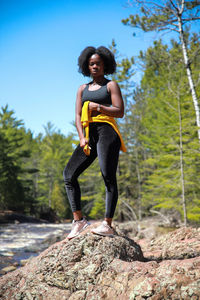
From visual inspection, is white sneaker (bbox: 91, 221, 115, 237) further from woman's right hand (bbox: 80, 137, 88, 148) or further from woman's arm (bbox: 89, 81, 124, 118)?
woman's arm (bbox: 89, 81, 124, 118)

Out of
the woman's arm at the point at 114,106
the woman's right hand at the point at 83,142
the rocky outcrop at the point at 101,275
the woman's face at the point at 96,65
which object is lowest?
the rocky outcrop at the point at 101,275

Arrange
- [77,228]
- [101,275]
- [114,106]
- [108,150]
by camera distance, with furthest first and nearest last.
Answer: [77,228] → [114,106] → [108,150] → [101,275]

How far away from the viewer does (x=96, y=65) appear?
3068mm

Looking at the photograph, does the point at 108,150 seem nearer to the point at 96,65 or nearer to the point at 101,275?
the point at 96,65

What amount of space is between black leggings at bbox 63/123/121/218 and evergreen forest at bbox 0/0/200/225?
6.16 metres

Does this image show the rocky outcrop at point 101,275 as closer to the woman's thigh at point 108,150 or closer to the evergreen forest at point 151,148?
the woman's thigh at point 108,150

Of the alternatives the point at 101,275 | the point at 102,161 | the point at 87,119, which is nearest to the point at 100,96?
the point at 87,119

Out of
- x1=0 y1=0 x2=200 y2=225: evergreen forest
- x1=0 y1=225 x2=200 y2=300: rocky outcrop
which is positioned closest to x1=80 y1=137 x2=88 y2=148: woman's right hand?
x1=0 y1=225 x2=200 y2=300: rocky outcrop

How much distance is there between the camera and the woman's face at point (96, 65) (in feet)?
10.1

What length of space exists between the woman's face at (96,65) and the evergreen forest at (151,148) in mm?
6027

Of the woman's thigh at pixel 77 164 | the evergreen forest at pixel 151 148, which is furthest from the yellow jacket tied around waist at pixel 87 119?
the evergreen forest at pixel 151 148

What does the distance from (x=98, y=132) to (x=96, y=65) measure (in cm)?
80

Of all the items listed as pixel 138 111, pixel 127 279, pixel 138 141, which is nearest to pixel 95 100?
pixel 127 279

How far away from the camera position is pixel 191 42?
905 cm
